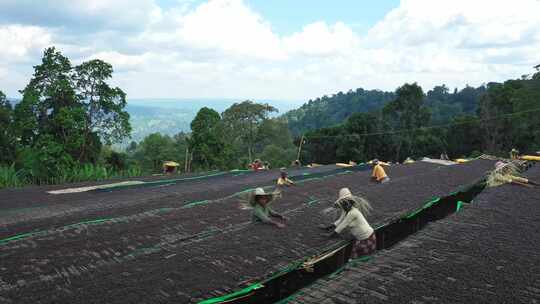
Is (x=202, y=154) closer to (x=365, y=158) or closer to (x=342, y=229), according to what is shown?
(x=365, y=158)

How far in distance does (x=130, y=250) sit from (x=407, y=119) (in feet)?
133

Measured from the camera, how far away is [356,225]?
6.12 m

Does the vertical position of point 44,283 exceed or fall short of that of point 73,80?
it falls short

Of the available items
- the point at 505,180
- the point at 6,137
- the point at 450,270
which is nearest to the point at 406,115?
the point at 505,180

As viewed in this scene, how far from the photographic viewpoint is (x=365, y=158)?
128ft

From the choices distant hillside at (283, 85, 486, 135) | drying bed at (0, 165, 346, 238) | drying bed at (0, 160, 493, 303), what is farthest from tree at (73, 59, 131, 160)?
distant hillside at (283, 85, 486, 135)

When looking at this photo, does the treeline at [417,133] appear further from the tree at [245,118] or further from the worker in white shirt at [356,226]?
the worker in white shirt at [356,226]

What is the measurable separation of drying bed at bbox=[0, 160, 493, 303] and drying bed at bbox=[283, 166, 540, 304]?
40.7 inches

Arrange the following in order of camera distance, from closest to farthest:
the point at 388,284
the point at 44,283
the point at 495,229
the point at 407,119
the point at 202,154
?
1. the point at 388,284
2. the point at 44,283
3. the point at 495,229
4. the point at 202,154
5. the point at 407,119

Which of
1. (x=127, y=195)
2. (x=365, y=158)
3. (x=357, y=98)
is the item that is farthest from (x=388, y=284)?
(x=357, y=98)

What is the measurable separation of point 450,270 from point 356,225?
1.53m

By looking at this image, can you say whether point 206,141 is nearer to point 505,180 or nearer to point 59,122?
point 59,122

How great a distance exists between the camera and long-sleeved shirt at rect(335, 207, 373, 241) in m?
6.08

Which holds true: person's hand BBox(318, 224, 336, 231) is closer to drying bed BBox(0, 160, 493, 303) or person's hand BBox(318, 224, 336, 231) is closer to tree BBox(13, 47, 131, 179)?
drying bed BBox(0, 160, 493, 303)
